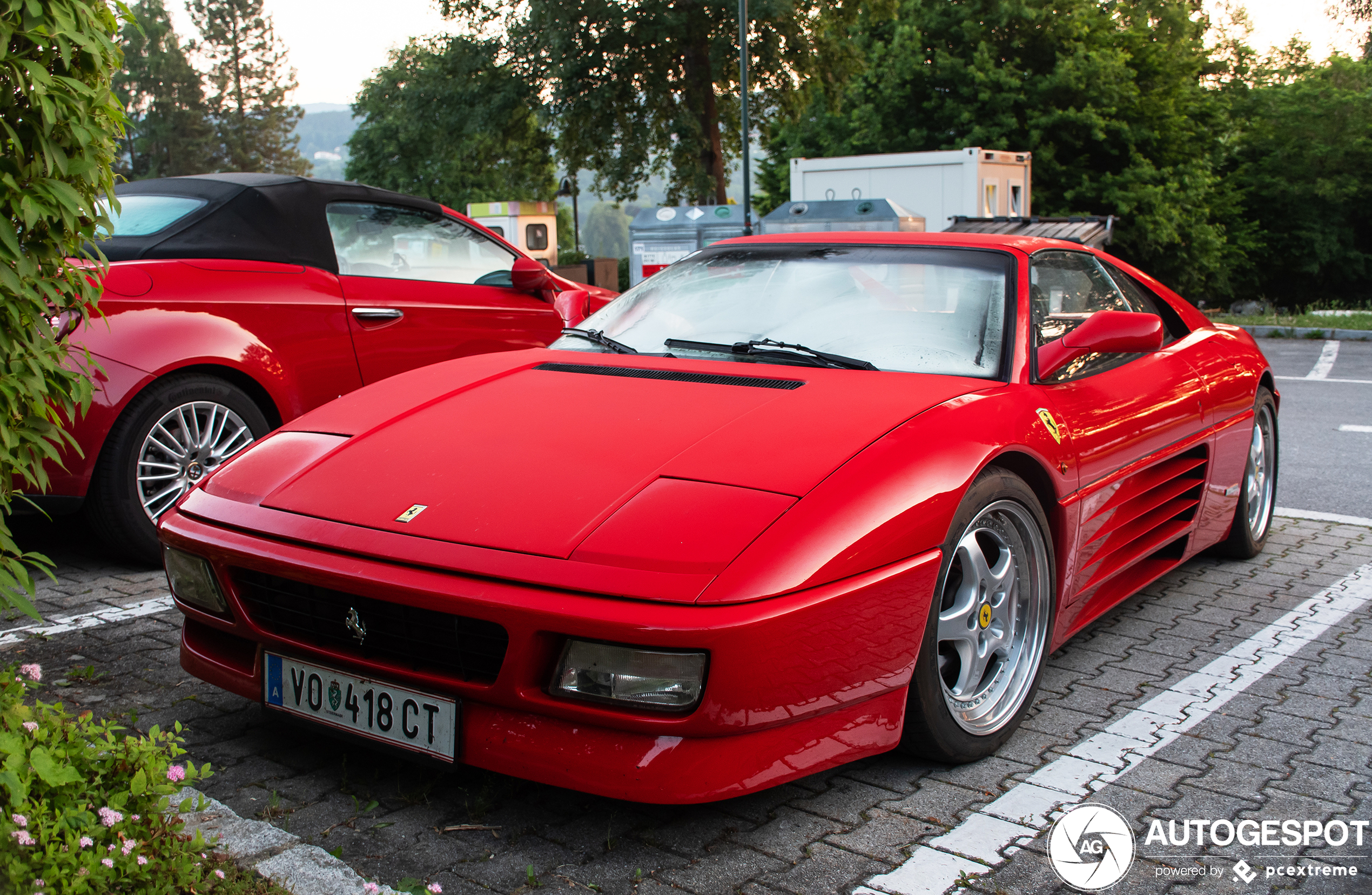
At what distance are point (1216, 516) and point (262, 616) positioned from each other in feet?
11.1

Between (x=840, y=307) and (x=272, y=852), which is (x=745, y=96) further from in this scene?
(x=272, y=852)

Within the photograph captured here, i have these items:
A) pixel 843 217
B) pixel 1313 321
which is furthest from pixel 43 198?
pixel 1313 321

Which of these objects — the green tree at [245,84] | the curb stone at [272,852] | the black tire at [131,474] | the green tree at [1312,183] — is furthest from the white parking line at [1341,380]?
the green tree at [245,84]

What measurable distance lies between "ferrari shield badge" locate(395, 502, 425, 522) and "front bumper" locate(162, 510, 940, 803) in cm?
13

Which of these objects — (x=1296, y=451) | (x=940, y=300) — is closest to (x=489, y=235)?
(x=940, y=300)

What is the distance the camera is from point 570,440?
2.67 metres

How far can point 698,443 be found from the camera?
2.57 metres

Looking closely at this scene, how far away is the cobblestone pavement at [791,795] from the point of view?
223 centimetres

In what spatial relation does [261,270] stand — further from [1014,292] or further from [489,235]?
[1014,292]

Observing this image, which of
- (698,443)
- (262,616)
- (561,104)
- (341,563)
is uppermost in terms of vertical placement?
(561,104)

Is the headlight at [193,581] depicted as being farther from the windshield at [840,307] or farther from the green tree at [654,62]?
the green tree at [654,62]

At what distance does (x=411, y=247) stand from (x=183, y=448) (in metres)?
1.54

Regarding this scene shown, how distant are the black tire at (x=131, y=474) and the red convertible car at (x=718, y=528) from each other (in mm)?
1439

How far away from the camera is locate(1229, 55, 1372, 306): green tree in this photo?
2977cm
